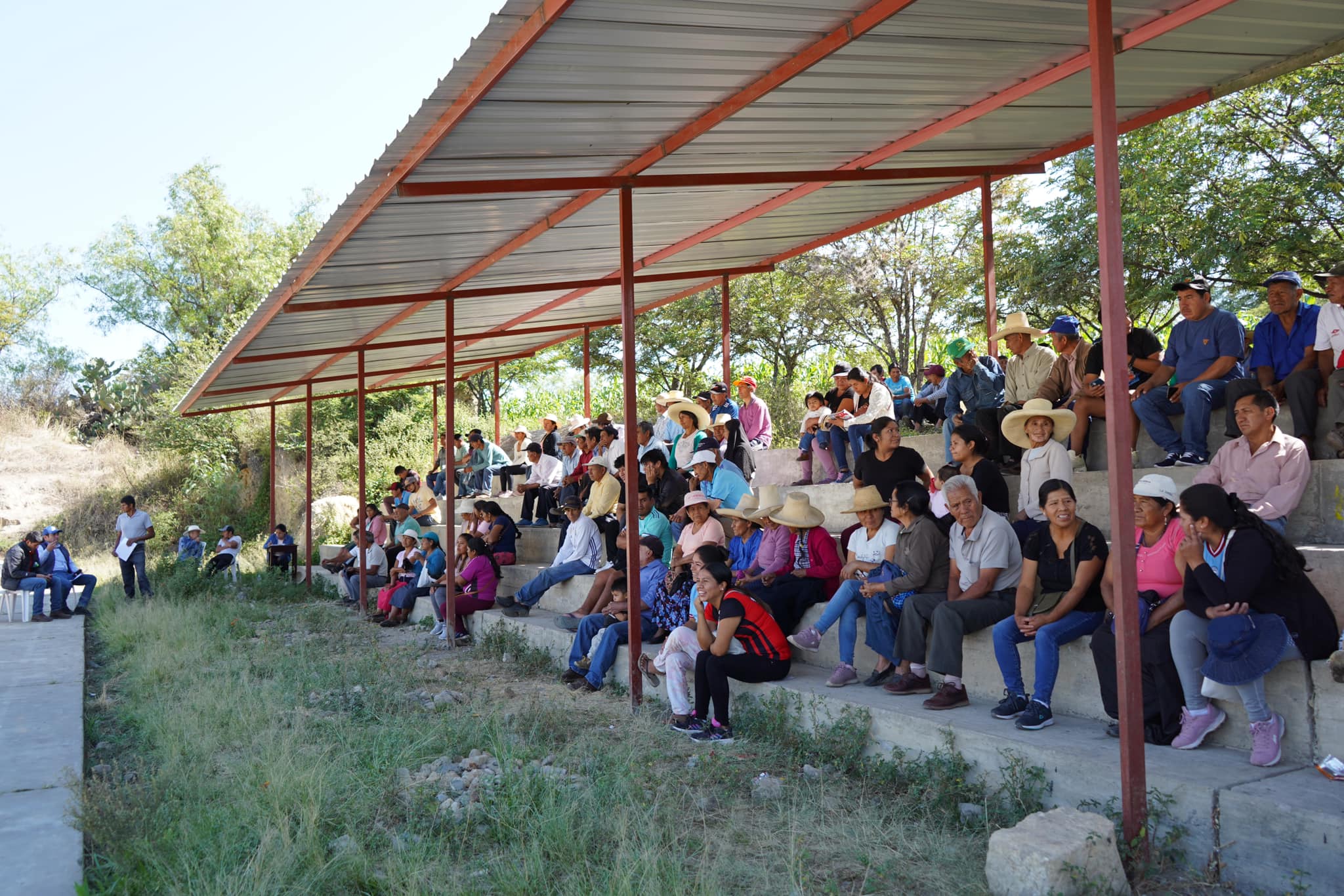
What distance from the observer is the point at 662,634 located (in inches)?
327

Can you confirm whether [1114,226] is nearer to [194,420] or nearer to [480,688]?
[480,688]

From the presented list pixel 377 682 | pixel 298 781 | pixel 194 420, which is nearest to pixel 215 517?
pixel 194 420

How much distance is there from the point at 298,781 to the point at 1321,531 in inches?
218

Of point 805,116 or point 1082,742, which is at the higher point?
point 805,116

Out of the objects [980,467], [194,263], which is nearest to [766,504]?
[980,467]

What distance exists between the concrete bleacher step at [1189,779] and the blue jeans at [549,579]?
4513mm

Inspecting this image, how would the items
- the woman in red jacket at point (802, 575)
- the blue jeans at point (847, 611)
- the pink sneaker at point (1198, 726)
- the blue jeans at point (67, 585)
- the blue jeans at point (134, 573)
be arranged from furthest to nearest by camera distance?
the blue jeans at point (134, 573) → the blue jeans at point (67, 585) → the woman in red jacket at point (802, 575) → the blue jeans at point (847, 611) → the pink sneaker at point (1198, 726)

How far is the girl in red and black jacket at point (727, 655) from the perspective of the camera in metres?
6.53

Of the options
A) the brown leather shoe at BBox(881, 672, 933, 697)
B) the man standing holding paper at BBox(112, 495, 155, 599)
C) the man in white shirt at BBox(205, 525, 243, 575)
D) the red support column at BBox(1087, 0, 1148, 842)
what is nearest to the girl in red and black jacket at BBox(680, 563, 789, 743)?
the brown leather shoe at BBox(881, 672, 933, 697)

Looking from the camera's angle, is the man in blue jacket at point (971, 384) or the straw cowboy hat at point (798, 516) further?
the man in blue jacket at point (971, 384)

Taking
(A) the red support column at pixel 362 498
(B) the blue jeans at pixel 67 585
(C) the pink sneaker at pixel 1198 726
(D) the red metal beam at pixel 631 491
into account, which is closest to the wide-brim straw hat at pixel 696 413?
(D) the red metal beam at pixel 631 491

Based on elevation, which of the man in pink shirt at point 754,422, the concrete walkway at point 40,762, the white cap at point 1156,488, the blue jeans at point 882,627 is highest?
the man in pink shirt at point 754,422

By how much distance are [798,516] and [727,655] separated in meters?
1.30

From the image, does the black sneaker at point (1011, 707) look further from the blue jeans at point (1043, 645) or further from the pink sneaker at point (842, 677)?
the pink sneaker at point (842, 677)
